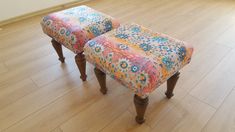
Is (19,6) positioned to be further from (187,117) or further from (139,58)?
(187,117)

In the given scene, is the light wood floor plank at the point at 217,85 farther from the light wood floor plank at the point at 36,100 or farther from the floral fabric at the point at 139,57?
the light wood floor plank at the point at 36,100

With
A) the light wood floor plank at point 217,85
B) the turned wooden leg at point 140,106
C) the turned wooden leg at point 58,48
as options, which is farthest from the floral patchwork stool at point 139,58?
the turned wooden leg at point 58,48

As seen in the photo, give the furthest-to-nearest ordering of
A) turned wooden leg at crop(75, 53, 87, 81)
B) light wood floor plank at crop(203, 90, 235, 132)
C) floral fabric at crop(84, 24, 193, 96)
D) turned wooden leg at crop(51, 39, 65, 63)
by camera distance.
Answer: turned wooden leg at crop(51, 39, 65, 63) → turned wooden leg at crop(75, 53, 87, 81) → light wood floor plank at crop(203, 90, 235, 132) → floral fabric at crop(84, 24, 193, 96)

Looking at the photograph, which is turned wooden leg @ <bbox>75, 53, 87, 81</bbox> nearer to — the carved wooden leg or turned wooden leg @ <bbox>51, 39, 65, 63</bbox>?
turned wooden leg @ <bbox>51, 39, 65, 63</bbox>

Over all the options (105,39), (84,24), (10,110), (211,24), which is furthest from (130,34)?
(211,24)

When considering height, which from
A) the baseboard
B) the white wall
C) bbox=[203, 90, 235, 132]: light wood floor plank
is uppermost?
the white wall

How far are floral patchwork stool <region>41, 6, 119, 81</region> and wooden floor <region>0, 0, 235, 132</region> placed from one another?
237 mm

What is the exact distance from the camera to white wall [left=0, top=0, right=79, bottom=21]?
1990 millimetres

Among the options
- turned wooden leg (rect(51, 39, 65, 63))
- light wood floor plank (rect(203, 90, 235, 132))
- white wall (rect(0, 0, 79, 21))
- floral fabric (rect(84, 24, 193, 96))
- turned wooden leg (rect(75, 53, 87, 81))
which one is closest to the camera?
floral fabric (rect(84, 24, 193, 96))

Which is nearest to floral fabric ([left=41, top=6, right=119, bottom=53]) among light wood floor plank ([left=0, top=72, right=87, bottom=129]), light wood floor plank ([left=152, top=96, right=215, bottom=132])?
light wood floor plank ([left=0, top=72, right=87, bottom=129])

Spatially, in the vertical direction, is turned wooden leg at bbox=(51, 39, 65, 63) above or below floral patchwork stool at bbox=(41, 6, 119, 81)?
below

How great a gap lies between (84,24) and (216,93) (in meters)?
0.98

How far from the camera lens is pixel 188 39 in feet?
5.84

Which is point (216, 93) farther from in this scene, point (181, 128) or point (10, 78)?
point (10, 78)
